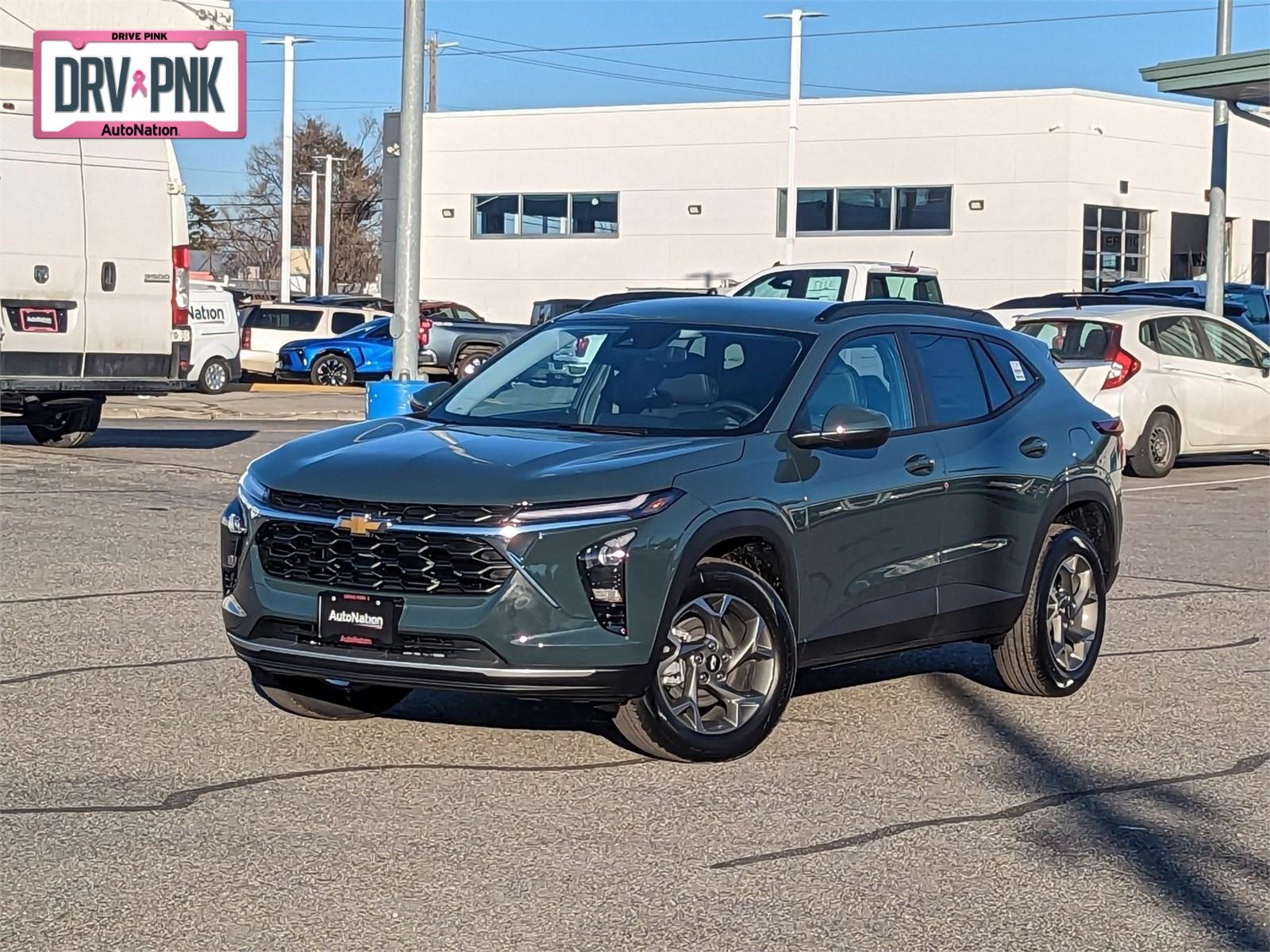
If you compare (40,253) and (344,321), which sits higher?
(40,253)

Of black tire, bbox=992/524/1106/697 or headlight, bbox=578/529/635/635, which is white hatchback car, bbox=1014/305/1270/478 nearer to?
black tire, bbox=992/524/1106/697

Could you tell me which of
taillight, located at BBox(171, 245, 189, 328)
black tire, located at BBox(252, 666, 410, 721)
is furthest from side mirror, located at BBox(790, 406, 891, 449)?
taillight, located at BBox(171, 245, 189, 328)

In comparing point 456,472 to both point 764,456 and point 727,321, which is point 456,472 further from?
point 727,321

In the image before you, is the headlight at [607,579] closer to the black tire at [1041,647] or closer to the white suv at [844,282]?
the black tire at [1041,647]

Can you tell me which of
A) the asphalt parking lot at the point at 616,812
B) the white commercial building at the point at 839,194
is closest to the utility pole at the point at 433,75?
the white commercial building at the point at 839,194

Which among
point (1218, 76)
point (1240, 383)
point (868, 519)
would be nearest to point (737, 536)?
point (868, 519)

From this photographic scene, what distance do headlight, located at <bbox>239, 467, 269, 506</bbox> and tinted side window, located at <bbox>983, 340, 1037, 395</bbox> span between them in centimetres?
338

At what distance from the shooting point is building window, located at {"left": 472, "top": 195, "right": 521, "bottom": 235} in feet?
167

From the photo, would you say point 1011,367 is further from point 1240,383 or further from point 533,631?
point 1240,383

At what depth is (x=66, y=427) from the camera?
62.0ft

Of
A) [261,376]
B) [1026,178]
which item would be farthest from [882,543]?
[1026,178]

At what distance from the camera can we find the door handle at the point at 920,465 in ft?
25.1

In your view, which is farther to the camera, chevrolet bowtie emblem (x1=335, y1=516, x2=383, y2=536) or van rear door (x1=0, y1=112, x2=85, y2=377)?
van rear door (x1=0, y1=112, x2=85, y2=377)

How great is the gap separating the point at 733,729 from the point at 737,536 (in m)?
0.70
